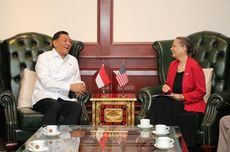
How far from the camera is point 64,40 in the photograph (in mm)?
4000

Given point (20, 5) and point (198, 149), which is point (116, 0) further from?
point (198, 149)

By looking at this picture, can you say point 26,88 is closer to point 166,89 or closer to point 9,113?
point 9,113

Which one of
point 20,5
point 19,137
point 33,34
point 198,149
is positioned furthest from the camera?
point 20,5

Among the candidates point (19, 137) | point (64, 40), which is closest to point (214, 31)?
point (64, 40)

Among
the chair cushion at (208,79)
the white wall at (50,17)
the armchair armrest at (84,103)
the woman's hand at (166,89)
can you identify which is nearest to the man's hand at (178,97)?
the woman's hand at (166,89)

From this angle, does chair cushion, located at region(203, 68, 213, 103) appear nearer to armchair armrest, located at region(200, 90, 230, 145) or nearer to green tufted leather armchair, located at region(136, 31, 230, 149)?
green tufted leather armchair, located at region(136, 31, 230, 149)

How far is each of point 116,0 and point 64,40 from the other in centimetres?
98

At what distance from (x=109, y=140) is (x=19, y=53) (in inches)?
75.6

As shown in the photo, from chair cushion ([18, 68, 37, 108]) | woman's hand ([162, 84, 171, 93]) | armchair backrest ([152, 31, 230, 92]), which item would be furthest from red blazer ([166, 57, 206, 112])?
chair cushion ([18, 68, 37, 108])

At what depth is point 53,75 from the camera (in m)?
3.95

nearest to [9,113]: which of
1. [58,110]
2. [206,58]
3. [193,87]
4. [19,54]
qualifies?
[58,110]

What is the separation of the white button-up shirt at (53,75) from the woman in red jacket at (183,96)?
89 cm

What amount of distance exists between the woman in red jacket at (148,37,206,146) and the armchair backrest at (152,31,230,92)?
0.33m

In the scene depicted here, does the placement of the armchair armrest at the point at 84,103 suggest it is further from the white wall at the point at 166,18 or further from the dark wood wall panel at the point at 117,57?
the white wall at the point at 166,18
